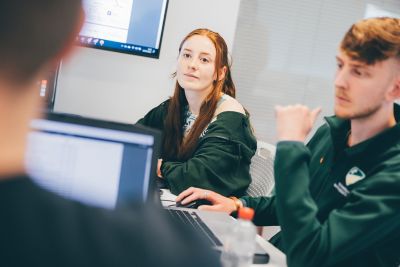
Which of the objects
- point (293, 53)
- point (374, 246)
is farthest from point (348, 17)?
point (374, 246)

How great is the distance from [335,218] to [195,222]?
385 mm

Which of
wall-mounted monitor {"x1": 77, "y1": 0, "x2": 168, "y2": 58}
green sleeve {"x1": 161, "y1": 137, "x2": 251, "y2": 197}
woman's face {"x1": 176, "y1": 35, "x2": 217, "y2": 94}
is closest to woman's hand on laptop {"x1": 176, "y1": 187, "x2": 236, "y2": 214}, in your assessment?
green sleeve {"x1": 161, "y1": 137, "x2": 251, "y2": 197}

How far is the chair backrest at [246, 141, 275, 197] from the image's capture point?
2.18 m

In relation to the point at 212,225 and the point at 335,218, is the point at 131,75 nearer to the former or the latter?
the point at 212,225

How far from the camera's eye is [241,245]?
1180 millimetres

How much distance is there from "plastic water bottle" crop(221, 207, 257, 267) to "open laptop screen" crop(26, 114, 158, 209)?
0.26 m

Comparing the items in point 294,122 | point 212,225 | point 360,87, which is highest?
point 360,87

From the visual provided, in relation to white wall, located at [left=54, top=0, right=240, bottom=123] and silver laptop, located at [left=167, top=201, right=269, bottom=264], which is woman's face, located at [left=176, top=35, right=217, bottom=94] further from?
silver laptop, located at [left=167, top=201, right=269, bottom=264]

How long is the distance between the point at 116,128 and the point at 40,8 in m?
0.46

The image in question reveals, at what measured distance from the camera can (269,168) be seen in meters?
2.21

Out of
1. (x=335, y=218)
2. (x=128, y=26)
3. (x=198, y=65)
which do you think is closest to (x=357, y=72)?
(x=335, y=218)

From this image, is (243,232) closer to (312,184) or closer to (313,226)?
(313,226)

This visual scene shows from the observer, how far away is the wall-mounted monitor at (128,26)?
9.01 ft

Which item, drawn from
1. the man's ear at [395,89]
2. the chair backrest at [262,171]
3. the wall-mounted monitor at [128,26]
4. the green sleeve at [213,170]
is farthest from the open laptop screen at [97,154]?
the wall-mounted monitor at [128,26]
